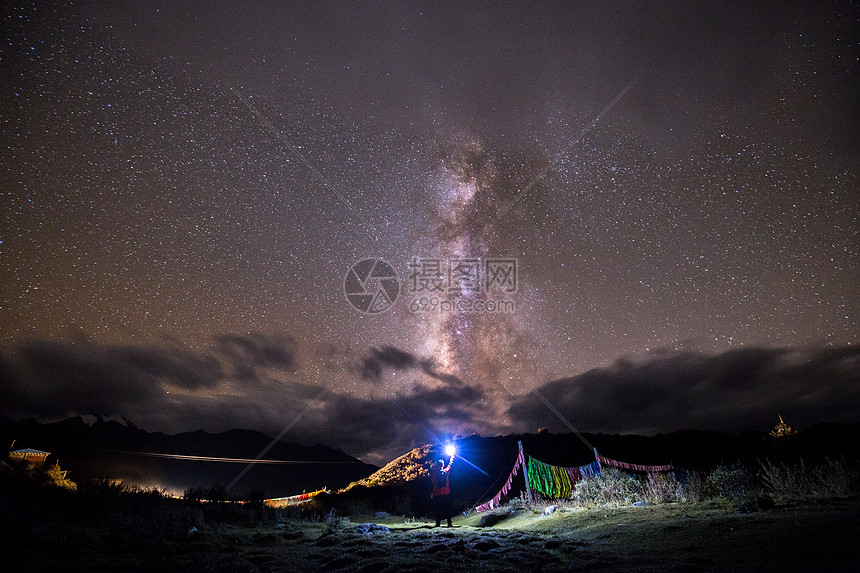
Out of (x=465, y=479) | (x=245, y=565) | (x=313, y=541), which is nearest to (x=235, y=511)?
(x=313, y=541)

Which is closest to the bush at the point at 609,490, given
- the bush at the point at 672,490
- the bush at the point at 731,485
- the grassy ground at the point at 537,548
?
the bush at the point at 672,490

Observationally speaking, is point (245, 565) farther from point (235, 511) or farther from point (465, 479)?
point (465, 479)

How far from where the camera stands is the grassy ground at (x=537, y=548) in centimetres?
608

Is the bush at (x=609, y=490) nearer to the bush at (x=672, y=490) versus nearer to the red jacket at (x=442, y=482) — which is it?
the bush at (x=672, y=490)

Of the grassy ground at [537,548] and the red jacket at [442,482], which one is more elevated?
the red jacket at [442,482]

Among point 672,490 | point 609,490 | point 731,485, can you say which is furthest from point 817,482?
point 609,490

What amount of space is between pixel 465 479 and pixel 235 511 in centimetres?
4501

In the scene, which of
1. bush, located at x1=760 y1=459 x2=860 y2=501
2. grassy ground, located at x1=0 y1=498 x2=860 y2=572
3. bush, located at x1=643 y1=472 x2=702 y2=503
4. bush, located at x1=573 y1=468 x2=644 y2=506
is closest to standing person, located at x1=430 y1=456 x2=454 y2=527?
bush, located at x1=573 y1=468 x2=644 y2=506

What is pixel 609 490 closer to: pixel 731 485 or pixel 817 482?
pixel 731 485

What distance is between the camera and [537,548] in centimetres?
838

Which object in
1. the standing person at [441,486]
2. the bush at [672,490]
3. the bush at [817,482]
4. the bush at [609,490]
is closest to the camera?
the bush at [817,482]

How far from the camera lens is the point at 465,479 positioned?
55.6 meters

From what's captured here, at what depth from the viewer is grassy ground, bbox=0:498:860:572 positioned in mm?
6078

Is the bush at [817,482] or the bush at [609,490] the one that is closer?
the bush at [817,482]
